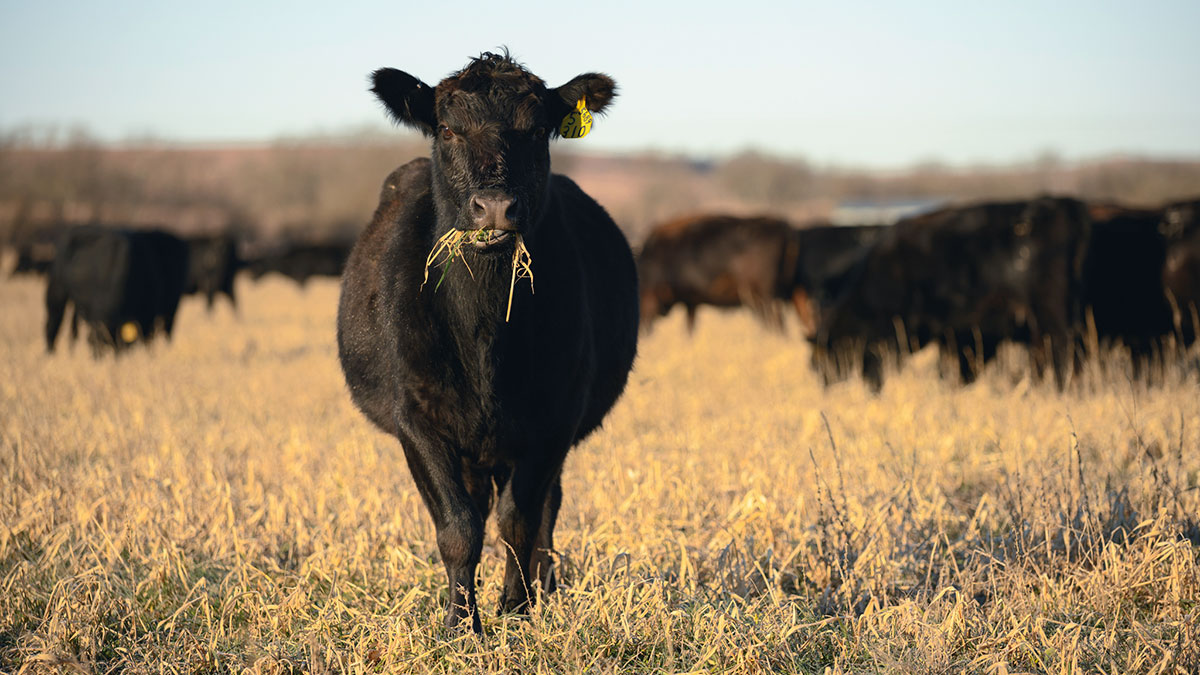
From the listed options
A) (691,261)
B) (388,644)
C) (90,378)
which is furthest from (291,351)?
(388,644)

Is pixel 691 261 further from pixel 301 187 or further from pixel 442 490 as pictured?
pixel 301 187

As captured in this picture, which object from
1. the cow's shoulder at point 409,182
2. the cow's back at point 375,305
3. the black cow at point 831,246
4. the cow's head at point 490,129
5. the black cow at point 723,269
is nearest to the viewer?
the cow's head at point 490,129

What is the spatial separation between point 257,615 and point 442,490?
0.88 m

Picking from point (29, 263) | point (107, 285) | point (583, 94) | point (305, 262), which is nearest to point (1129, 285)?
point (583, 94)

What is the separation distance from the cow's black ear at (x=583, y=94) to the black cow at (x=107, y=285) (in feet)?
33.9

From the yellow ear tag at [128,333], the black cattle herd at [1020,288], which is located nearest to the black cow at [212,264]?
the yellow ear tag at [128,333]

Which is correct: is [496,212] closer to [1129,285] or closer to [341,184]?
[1129,285]

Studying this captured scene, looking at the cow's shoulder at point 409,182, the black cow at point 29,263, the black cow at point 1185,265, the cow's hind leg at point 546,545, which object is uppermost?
the cow's shoulder at point 409,182

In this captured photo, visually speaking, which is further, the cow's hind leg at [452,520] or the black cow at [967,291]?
the black cow at [967,291]

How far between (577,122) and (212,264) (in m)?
22.2

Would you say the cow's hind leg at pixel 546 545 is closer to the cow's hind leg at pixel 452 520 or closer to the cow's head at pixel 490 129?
the cow's hind leg at pixel 452 520

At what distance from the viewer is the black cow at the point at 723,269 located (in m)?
18.0

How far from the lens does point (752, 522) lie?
5.02 metres

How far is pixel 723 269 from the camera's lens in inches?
717
